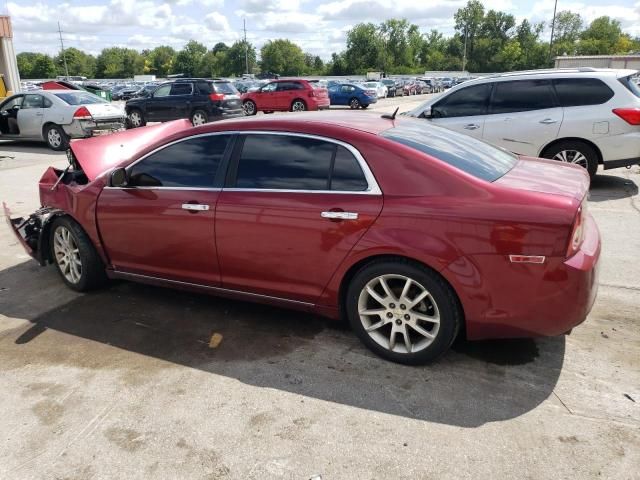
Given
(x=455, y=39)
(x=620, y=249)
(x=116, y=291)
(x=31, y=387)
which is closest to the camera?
(x=31, y=387)

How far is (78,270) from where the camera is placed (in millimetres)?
4727

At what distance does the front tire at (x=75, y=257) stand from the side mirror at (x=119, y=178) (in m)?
0.72

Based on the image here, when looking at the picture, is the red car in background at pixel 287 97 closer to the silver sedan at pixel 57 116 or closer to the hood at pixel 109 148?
the silver sedan at pixel 57 116

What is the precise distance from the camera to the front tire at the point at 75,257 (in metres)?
4.57

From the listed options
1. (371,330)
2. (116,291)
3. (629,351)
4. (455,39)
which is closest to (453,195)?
(371,330)

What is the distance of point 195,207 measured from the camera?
12.6 ft

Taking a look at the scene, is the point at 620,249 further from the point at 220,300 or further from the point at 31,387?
the point at 31,387

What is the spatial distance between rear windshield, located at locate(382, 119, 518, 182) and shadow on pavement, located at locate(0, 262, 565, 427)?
120 cm

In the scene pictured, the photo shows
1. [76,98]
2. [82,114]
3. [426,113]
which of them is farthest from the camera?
[76,98]

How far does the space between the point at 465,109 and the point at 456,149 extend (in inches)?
205

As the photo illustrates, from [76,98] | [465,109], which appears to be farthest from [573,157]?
[76,98]

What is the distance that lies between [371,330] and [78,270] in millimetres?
2777

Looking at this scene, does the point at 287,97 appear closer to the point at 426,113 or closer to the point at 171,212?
the point at 426,113

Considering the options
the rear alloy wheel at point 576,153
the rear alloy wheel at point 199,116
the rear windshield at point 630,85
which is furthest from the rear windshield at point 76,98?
the rear windshield at point 630,85
